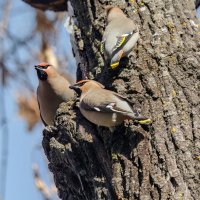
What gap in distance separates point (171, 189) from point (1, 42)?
18.2ft

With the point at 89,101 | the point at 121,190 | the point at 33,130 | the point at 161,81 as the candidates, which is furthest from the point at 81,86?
the point at 33,130

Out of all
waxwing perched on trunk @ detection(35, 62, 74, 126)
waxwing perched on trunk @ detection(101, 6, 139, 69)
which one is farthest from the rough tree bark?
waxwing perched on trunk @ detection(35, 62, 74, 126)

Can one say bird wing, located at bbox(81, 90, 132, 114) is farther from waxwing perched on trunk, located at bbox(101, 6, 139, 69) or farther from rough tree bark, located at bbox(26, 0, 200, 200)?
waxwing perched on trunk, located at bbox(101, 6, 139, 69)

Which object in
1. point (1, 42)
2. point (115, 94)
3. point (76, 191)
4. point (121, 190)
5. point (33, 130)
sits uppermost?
point (115, 94)

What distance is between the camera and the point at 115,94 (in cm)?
420

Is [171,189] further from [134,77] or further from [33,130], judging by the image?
[33,130]

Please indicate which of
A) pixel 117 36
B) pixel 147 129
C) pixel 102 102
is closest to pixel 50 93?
pixel 117 36

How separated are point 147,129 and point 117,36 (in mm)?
935

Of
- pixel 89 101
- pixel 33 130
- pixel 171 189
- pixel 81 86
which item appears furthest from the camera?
pixel 33 130

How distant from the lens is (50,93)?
218 inches

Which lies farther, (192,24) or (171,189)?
(192,24)

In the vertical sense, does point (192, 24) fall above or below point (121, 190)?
above

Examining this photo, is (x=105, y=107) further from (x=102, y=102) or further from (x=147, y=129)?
(x=147, y=129)

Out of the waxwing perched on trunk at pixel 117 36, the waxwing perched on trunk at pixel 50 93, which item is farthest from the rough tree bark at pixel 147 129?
the waxwing perched on trunk at pixel 50 93
